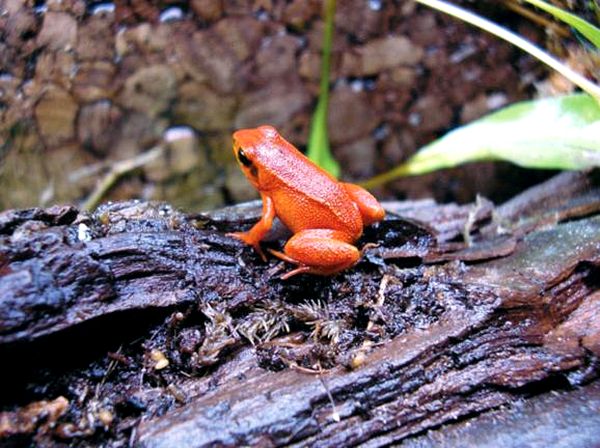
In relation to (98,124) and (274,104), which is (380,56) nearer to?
(274,104)

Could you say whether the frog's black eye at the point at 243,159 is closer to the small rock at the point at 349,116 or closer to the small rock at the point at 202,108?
the small rock at the point at 202,108

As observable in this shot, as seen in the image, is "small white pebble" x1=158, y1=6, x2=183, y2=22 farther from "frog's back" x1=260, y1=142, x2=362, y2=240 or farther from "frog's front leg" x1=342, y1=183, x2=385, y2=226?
"frog's front leg" x1=342, y1=183, x2=385, y2=226

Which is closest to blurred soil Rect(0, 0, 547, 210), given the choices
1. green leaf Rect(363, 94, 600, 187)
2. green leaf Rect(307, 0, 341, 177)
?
green leaf Rect(307, 0, 341, 177)

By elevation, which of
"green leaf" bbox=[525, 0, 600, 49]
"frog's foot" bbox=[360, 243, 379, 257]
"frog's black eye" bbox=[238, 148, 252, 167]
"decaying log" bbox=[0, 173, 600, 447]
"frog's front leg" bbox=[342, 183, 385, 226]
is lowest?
"decaying log" bbox=[0, 173, 600, 447]

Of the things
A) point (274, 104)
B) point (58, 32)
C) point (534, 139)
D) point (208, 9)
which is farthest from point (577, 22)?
point (58, 32)

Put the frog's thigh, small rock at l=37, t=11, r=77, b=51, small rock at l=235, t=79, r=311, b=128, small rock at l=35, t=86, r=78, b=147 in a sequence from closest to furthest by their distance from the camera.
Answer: the frog's thigh
small rock at l=37, t=11, r=77, b=51
small rock at l=35, t=86, r=78, b=147
small rock at l=235, t=79, r=311, b=128

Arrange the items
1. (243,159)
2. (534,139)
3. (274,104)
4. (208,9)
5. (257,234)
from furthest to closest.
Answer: (274,104), (208,9), (534,139), (243,159), (257,234)

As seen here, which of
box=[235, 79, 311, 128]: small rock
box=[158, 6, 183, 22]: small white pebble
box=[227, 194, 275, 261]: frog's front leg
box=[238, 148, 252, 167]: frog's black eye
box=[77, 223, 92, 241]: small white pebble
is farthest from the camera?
box=[235, 79, 311, 128]: small rock
